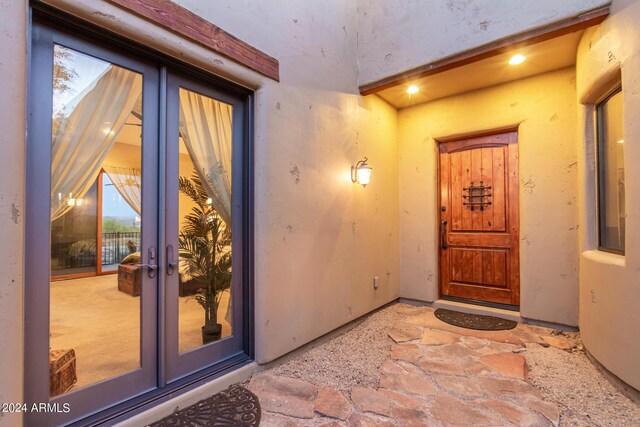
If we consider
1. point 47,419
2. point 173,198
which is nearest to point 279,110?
point 173,198

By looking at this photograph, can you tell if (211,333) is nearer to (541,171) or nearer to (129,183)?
(129,183)

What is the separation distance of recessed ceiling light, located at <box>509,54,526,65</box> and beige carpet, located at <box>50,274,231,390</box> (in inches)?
152

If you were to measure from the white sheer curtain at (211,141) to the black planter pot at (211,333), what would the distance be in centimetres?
77

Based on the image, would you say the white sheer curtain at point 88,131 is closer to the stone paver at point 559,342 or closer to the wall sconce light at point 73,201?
the wall sconce light at point 73,201

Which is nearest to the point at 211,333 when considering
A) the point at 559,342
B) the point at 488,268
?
the point at 559,342

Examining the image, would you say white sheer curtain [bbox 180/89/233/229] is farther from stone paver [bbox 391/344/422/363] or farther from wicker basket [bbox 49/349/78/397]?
stone paver [bbox 391/344/422/363]

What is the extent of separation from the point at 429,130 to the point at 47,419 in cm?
439

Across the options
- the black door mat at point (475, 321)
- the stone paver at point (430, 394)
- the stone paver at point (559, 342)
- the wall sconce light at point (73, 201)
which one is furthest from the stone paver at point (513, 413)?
the wall sconce light at point (73, 201)

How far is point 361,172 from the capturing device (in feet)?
11.3

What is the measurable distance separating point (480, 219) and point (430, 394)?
2.48m

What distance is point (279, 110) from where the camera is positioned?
8.46 feet

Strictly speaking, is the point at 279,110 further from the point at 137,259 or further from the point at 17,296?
the point at 17,296

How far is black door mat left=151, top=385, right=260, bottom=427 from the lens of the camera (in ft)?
6.04

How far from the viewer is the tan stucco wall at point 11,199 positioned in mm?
1357
